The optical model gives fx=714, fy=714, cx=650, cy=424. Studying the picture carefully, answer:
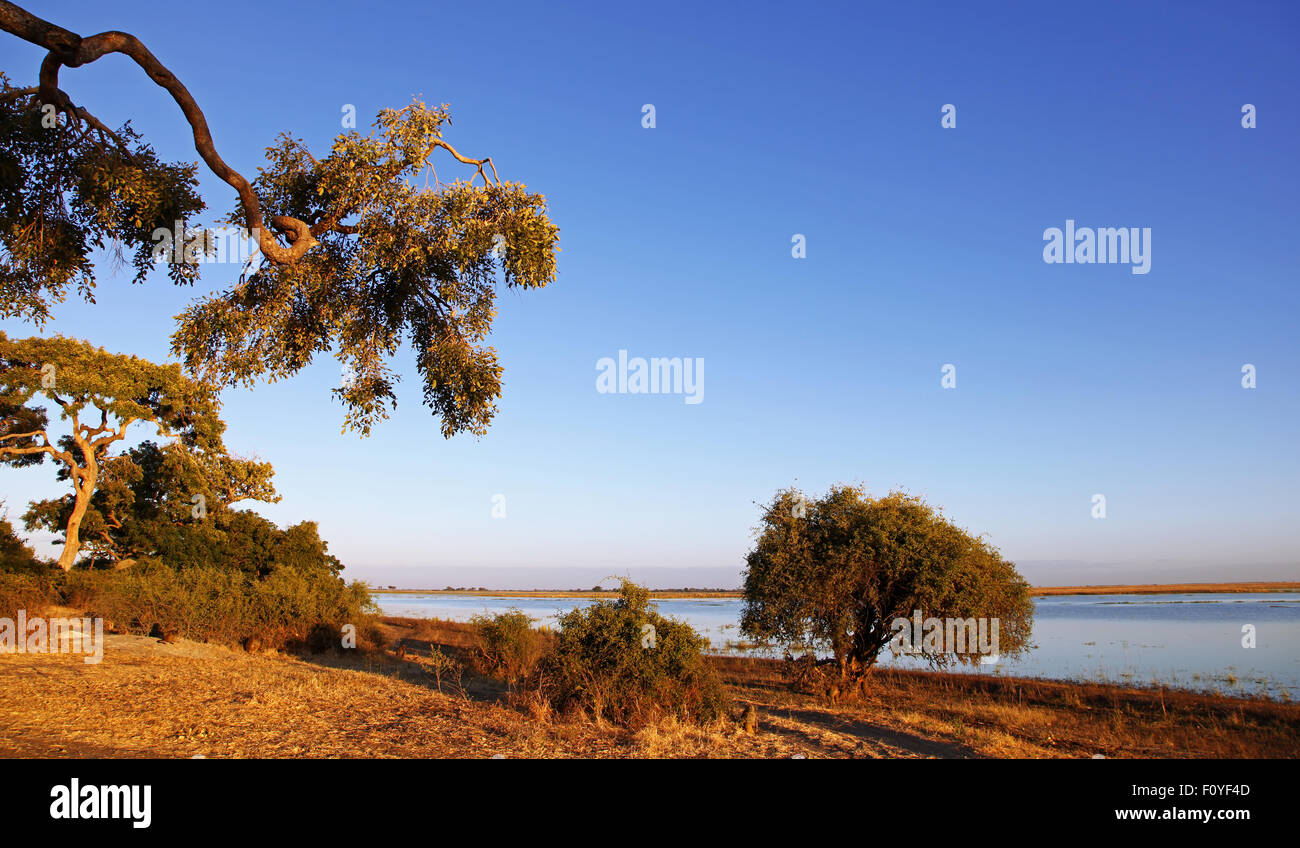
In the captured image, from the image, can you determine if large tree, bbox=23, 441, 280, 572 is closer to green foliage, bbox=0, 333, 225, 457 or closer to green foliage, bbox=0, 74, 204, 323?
green foliage, bbox=0, 333, 225, 457

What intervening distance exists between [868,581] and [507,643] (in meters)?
9.12

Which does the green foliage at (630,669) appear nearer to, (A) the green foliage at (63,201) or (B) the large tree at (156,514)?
(A) the green foliage at (63,201)

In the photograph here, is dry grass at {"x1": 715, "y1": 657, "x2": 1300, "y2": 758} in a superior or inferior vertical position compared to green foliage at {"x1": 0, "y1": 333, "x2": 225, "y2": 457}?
inferior

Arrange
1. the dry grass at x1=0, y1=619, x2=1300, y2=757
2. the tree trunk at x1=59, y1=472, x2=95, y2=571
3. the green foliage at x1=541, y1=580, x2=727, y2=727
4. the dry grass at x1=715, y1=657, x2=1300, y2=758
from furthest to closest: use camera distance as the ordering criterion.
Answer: the tree trunk at x1=59, y1=472, x2=95, y2=571
the green foliage at x1=541, y1=580, x2=727, y2=727
the dry grass at x1=715, y1=657, x2=1300, y2=758
the dry grass at x1=0, y1=619, x2=1300, y2=757

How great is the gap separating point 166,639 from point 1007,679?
951 inches

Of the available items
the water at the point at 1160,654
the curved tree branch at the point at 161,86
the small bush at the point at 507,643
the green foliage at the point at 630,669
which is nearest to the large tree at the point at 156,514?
the water at the point at 1160,654

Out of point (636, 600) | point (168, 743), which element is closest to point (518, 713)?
point (636, 600)

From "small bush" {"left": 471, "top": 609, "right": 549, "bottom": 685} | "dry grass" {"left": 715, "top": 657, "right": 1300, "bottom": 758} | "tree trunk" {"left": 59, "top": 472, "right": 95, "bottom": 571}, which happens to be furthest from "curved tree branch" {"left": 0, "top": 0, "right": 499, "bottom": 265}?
"tree trunk" {"left": 59, "top": 472, "right": 95, "bottom": 571}

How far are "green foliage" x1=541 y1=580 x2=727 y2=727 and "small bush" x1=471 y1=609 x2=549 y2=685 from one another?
594cm

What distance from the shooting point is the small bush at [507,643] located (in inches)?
699

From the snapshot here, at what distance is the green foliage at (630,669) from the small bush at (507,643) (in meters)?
5.94

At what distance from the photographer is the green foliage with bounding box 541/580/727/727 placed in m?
10.9

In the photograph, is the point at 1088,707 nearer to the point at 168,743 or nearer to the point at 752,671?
the point at 752,671

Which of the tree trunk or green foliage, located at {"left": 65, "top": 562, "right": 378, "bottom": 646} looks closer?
green foliage, located at {"left": 65, "top": 562, "right": 378, "bottom": 646}
